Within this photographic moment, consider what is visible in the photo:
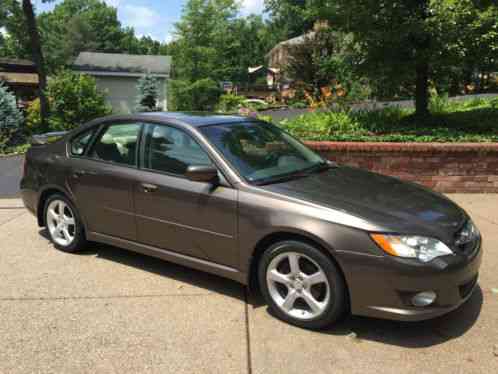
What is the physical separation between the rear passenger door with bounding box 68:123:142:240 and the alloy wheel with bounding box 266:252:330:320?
1538 millimetres

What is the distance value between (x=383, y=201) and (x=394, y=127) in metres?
6.11

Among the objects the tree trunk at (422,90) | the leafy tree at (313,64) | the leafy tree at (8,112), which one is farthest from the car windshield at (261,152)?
the leafy tree at (313,64)

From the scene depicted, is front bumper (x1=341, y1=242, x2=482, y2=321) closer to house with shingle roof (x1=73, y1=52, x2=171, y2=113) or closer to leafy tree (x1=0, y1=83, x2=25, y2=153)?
leafy tree (x1=0, y1=83, x2=25, y2=153)

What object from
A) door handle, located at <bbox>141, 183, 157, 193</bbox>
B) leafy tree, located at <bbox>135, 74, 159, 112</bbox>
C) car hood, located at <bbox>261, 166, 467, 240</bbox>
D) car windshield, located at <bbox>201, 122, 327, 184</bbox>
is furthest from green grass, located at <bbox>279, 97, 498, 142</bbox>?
leafy tree, located at <bbox>135, 74, 159, 112</bbox>

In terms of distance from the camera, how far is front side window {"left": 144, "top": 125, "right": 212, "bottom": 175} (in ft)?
13.4

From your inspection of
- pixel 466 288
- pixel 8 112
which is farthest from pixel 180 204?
pixel 8 112

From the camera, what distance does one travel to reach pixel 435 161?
7770 mm

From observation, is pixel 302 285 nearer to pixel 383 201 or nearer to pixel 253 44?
pixel 383 201

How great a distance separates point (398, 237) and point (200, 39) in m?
33.1

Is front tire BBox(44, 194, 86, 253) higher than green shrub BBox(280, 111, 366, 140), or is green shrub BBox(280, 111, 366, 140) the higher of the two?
green shrub BBox(280, 111, 366, 140)

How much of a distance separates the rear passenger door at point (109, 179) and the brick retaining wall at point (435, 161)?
4263 millimetres

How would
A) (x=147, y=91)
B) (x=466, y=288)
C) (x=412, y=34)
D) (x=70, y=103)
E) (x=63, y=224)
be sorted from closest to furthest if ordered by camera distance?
(x=466, y=288)
(x=63, y=224)
(x=412, y=34)
(x=70, y=103)
(x=147, y=91)

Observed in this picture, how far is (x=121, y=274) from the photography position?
460 cm

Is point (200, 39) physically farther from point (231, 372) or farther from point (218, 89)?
point (231, 372)
